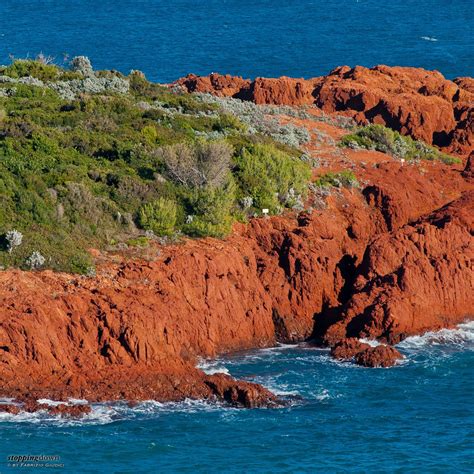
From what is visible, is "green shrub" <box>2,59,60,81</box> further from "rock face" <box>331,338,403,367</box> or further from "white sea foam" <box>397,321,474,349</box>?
"white sea foam" <box>397,321,474,349</box>

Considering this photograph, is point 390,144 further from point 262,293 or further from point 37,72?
point 37,72

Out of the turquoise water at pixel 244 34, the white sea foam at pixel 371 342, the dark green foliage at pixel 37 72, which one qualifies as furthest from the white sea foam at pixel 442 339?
Result: the turquoise water at pixel 244 34

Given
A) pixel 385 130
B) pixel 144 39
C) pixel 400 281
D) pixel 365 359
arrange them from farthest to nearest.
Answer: pixel 144 39, pixel 385 130, pixel 400 281, pixel 365 359

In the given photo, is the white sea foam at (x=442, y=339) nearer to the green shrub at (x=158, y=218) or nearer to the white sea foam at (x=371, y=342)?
the white sea foam at (x=371, y=342)

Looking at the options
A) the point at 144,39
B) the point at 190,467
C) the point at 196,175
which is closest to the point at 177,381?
the point at 190,467

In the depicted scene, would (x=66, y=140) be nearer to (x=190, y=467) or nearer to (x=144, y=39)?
(x=190, y=467)

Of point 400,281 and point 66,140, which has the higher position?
point 66,140
